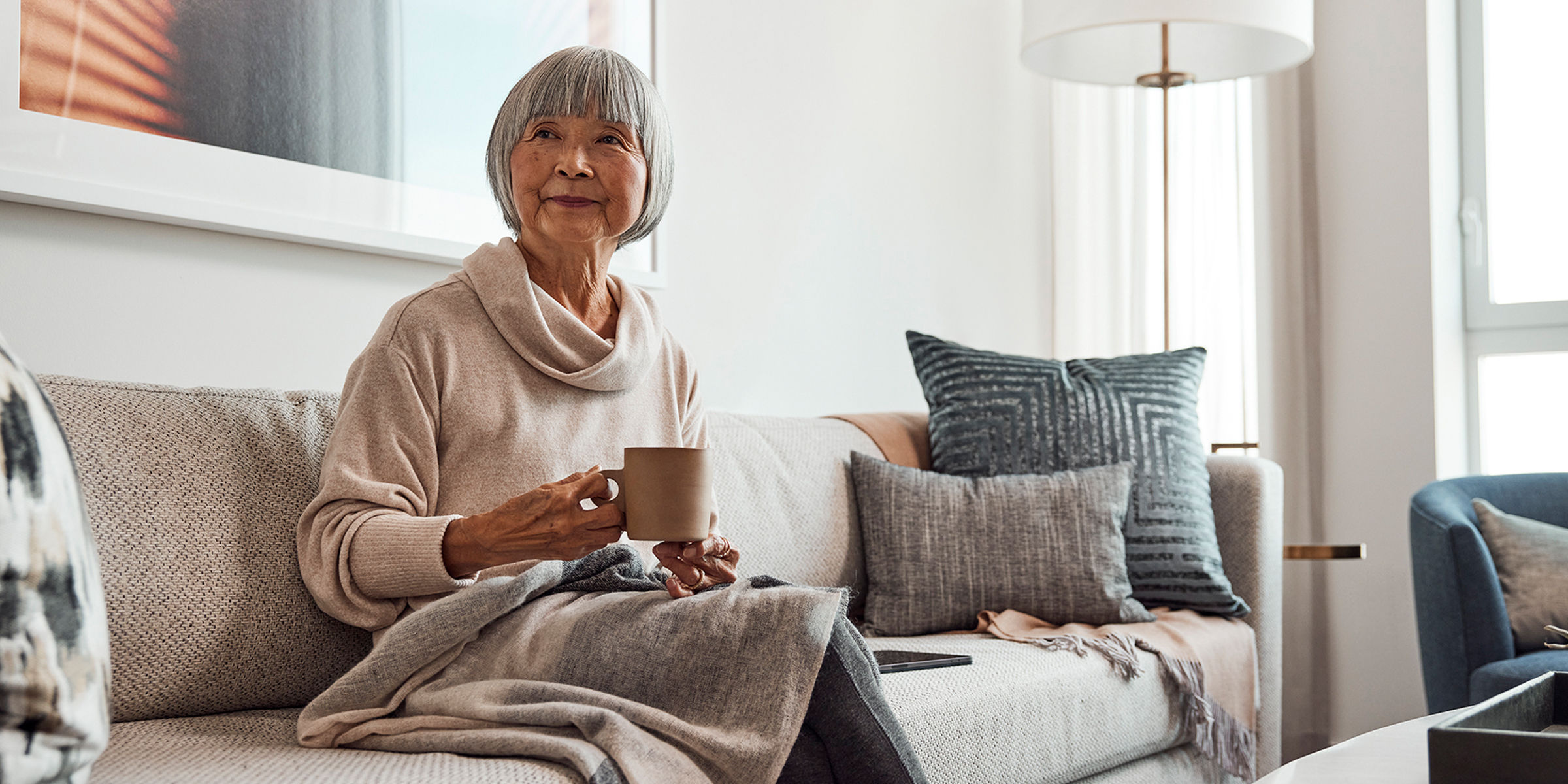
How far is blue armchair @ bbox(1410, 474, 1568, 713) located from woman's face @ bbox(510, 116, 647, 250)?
5.39ft

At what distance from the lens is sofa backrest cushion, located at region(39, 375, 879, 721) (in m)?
1.32

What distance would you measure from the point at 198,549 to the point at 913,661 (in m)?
0.88

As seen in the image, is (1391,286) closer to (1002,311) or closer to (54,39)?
(1002,311)

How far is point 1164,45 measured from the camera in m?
2.98

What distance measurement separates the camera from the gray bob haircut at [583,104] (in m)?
1.61

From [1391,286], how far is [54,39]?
2.94 meters

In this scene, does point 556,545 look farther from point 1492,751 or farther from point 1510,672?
point 1510,672

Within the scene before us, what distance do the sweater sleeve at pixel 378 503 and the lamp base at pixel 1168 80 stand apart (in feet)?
7.30

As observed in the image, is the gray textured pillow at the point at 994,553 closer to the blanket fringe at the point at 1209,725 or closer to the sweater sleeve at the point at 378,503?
the blanket fringe at the point at 1209,725

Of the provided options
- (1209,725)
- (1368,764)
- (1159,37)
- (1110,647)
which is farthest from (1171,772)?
(1159,37)

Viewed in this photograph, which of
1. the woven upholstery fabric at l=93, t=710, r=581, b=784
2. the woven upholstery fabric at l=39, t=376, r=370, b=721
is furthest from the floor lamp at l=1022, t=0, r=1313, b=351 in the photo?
the woven upholstery fabric at l=93, t=710, r=581, b=784

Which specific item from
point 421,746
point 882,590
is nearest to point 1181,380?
point 882,590

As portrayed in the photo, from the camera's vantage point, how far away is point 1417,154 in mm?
3203

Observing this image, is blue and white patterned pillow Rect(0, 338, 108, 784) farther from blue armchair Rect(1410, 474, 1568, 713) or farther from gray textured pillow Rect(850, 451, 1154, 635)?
blue armchair Rect(1410, 474, 1568, 713)
